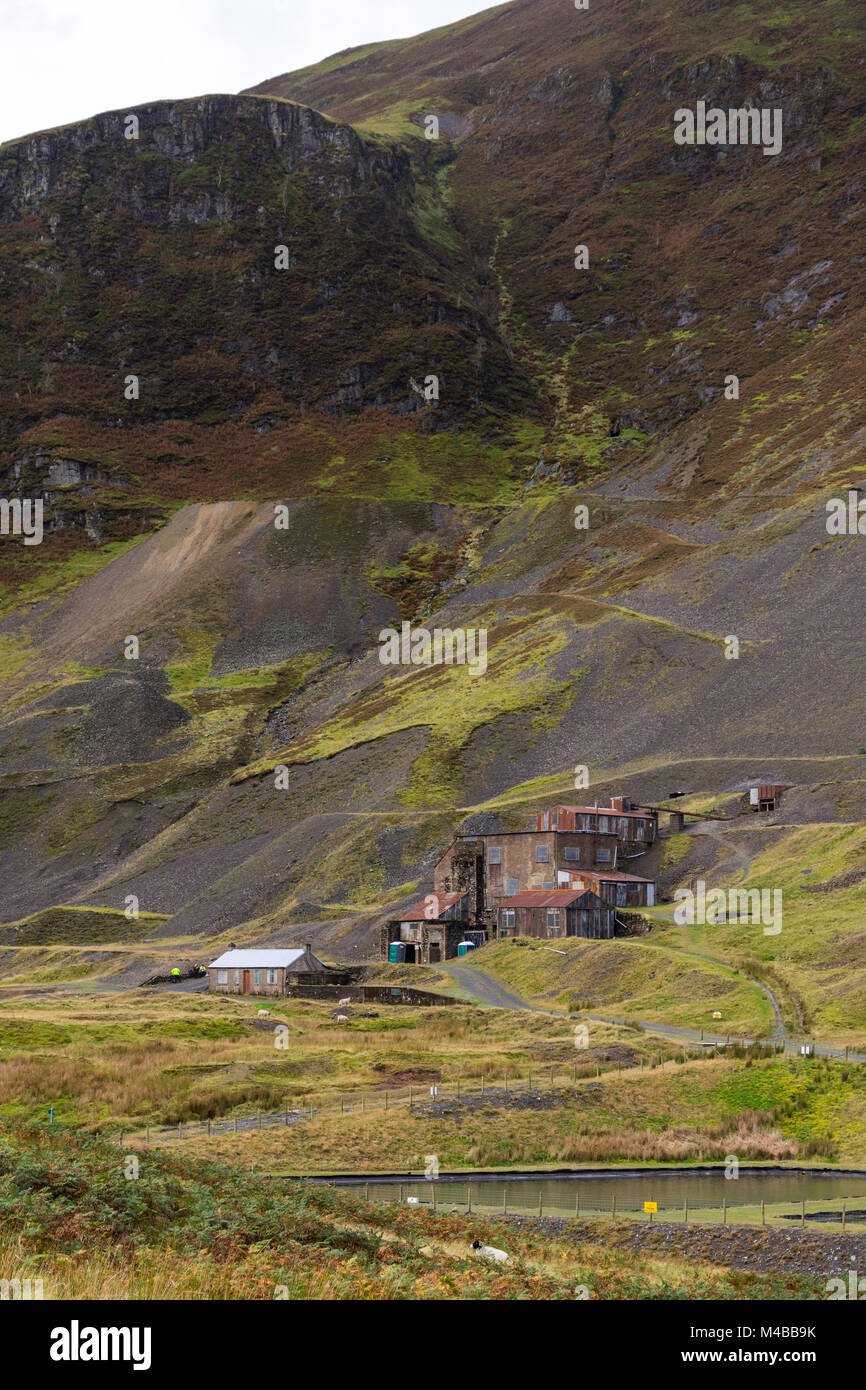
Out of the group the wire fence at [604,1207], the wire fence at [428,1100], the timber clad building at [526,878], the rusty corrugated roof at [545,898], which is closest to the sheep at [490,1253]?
the wire fence at [604,1207]

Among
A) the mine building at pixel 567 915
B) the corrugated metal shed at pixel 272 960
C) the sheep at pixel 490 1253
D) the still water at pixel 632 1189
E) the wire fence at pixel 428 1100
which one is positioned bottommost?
the still water at pixel 632 1189

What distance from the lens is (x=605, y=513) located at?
195m

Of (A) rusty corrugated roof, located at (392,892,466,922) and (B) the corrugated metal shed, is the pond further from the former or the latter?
(A) rusty corrugated roof, located at (392,892,466,922)

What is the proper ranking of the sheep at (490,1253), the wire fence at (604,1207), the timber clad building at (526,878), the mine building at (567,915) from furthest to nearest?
the timber clad building at (526,878) < the mine building at (567,915) < the wire fence at (604,1207) < the sheep at (490,1253)

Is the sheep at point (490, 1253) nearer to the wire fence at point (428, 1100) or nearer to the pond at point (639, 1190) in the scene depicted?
the pond at point (639, 1190)

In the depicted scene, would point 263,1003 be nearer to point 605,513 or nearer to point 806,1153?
point 806,1153

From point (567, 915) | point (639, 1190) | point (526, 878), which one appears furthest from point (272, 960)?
point (639, 1190)

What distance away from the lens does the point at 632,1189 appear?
3569cm

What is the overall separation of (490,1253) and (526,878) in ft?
238

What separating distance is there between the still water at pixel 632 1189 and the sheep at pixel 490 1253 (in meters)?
9.22

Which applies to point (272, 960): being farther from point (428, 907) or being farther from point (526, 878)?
point (526, 878)

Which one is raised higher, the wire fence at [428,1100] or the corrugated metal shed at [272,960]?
the corrugated metal shed at [272,960]

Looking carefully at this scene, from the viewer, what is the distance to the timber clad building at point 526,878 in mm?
88750

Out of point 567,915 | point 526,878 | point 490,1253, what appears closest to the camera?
point 490,1253
